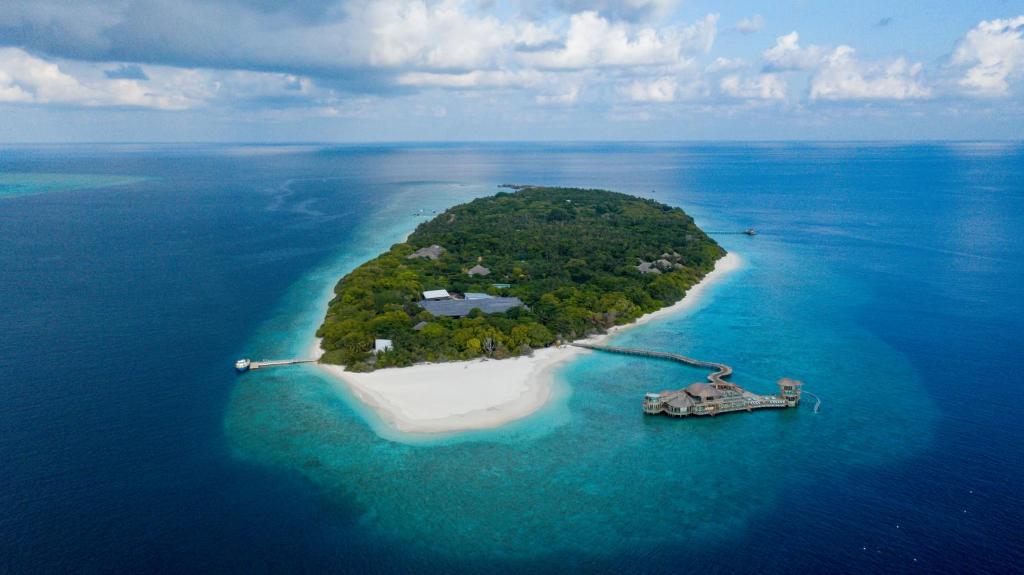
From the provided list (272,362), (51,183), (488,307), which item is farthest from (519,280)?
(51,183)

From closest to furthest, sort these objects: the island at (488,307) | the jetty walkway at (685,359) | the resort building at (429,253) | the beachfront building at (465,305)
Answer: the island at (488,307), the jetty walkway at (685,359), the beachfront building at (465,305), the resort building at (429,253)

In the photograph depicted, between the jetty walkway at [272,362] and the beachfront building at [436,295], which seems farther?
the beachfront building at [436,295]

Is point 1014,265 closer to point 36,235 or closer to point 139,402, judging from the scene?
point 139,402

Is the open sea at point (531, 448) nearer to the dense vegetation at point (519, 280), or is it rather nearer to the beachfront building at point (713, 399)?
the beachfront building at point (713, 399)

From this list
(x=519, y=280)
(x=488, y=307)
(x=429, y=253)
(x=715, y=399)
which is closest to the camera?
(x=715, y=399)

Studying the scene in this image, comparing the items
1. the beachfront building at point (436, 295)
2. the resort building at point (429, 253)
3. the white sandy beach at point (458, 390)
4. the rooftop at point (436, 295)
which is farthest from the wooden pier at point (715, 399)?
the resort building at point (429, 253)

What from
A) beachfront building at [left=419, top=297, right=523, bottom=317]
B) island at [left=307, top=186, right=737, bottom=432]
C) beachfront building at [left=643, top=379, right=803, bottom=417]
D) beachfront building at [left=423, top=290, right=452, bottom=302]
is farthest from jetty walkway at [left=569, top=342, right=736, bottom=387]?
beachfront building at [left=423, top=290, right=452, bottom=302]

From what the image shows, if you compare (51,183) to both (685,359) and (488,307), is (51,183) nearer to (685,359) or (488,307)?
(488,307)
